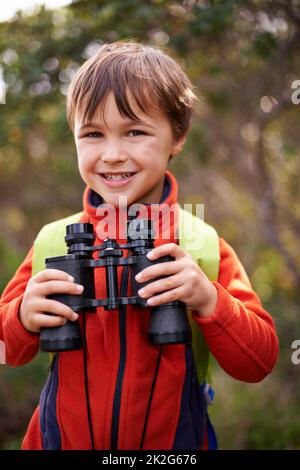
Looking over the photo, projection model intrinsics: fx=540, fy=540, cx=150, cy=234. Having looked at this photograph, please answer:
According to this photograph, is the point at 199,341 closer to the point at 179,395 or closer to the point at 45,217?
the point at 179,395

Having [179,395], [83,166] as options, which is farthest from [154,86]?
[179,395]

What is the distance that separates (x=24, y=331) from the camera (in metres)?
1.81

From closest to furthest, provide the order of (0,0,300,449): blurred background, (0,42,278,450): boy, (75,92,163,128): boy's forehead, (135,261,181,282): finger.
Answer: (135,261,181,282): finger → (0,42,278,450): boy → (75,92,163,128): boy's forehead → (0,0,300,449): blurred background

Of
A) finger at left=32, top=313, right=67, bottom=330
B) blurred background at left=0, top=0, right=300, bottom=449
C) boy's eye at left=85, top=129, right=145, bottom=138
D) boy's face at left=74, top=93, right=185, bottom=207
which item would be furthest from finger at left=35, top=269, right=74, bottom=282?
blurred background at left=0, top=0, right=300, bottom=449

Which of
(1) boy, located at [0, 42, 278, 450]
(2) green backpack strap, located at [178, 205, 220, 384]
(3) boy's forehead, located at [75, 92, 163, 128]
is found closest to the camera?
(1) boy, located at [0, 42, 278, 450]

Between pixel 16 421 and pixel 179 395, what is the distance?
120 inches

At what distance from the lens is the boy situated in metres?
1.76

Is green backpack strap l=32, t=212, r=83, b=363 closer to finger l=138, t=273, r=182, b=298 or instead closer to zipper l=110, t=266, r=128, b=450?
zipper l=110, t=266, r=128, b=450

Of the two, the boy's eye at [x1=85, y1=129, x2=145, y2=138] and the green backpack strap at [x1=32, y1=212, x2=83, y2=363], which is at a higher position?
the boy's eye at [x1=85, y1=129, x2=145, y2=138]

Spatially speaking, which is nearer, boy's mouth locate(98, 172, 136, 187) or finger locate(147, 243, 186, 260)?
finger locate(147, 243, 186, 260)

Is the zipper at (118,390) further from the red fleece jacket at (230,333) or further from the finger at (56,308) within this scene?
the finger at (56,308)

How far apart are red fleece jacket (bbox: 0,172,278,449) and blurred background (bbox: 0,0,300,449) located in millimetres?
1750

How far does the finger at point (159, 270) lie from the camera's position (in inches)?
65.4

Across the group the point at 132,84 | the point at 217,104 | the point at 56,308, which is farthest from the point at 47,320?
the point at 217,104
